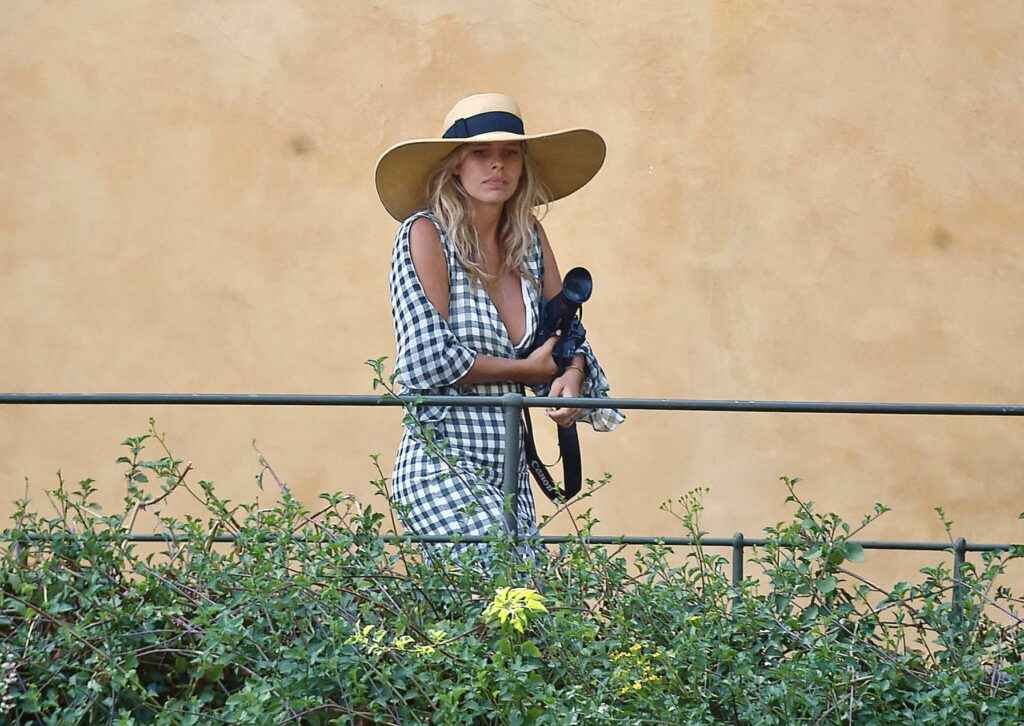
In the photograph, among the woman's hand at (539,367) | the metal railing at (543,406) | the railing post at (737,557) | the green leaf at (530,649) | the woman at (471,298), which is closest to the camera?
the green leaf at (530,649)

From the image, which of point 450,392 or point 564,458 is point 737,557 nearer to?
point 564,458

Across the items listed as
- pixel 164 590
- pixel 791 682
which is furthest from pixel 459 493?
pixel 791 682

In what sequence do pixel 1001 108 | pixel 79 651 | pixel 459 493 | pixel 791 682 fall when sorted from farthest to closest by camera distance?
pixel 1001 108
pixel 459 493
pixel 79 651
pixel 791 682

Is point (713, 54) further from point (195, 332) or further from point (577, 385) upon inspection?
point (577, 385)

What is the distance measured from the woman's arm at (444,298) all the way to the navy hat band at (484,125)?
9.8 inches

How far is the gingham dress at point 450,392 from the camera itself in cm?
357

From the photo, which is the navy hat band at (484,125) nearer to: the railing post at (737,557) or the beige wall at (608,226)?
the railing post at (737,557)

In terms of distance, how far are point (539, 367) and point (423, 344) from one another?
263mm

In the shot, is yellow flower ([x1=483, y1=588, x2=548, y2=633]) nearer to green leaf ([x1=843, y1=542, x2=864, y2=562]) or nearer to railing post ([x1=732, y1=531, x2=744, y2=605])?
green leaf ([x1=843, y1=542, x2=864, y2=562])

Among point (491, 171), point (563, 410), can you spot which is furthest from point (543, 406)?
point (491, 171)

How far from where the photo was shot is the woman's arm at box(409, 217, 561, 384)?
3670mm

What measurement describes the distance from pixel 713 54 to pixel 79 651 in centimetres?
411

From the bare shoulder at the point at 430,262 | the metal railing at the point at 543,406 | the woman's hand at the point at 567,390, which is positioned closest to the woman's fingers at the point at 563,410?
the woman's hand at the point at 567,390

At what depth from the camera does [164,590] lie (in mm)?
3131
